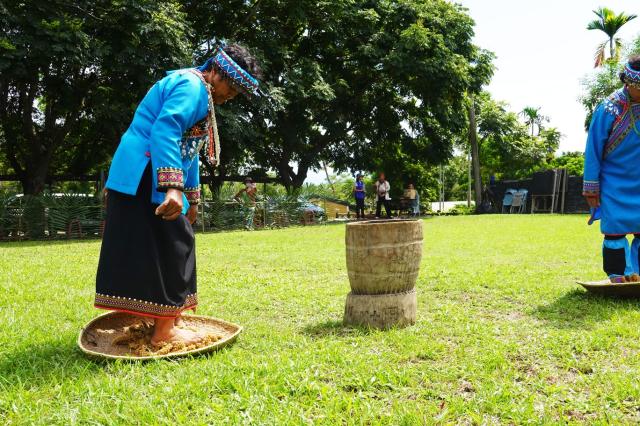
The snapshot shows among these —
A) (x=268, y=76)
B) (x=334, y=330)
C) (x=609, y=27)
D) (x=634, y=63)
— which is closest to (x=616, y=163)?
(x=634, y=63)

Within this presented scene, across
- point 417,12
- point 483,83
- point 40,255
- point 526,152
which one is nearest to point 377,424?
point 40,255

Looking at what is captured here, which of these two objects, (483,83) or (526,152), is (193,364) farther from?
(526,152)

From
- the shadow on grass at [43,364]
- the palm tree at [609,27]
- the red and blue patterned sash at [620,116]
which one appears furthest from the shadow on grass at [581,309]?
the palm tree at [609,27]

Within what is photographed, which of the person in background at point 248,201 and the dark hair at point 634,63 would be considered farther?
the person in background at point 248,201

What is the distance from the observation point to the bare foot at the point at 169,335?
A: 3.54 meters

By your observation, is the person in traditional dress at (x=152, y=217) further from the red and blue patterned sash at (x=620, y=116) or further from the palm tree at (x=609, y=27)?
the palm tree at (x=609, y=27)

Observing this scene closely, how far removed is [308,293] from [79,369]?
9.17 feet

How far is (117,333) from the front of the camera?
151 inches

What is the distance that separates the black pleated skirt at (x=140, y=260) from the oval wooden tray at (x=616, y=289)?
3504mm

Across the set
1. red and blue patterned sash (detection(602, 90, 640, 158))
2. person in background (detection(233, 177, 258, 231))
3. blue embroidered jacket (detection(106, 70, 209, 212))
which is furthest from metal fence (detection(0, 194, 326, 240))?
red and blue patterned sash (detection(602, 90, 640, 158))

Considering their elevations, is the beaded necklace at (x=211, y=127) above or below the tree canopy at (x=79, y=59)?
below

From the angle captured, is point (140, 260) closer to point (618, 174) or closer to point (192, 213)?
point (192, 213)

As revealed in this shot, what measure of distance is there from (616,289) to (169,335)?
3.69m

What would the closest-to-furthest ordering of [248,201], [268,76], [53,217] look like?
[53,217], [248,201], [268,76]
